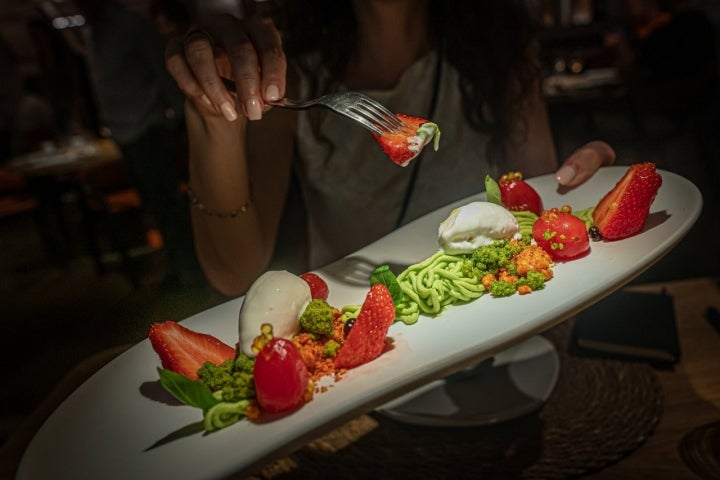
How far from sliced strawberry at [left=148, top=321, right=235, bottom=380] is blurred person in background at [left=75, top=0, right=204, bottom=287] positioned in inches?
28.9

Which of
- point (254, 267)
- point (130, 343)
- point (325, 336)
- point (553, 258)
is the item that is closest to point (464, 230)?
point (553, 258)

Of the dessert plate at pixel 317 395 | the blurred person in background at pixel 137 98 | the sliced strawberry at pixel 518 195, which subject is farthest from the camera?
the blurred person in background at pixel 137 98

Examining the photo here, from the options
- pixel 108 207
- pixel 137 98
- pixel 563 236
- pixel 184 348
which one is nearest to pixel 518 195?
pixel 563 236

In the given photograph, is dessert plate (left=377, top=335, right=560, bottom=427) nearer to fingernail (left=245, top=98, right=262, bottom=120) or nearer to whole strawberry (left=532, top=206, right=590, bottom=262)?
whole strawberry (left=532, top=206, right=590, bottom=262)

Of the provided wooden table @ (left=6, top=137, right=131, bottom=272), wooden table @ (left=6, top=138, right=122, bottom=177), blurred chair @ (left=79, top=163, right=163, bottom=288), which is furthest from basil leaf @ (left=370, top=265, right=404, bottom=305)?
wooden table @ (left=6, top=138, right=122, bottom=177)

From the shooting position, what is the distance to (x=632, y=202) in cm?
104

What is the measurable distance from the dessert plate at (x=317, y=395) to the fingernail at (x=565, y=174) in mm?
179

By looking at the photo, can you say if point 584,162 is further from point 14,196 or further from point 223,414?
point 14,196

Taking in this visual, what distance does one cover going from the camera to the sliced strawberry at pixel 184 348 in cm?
79

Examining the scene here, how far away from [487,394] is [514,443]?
0.13m

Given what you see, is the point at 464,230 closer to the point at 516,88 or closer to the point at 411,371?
the point at 411,371

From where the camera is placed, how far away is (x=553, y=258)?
1.07 metres

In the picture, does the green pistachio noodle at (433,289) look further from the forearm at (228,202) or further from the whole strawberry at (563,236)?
the forearm at (228,202)

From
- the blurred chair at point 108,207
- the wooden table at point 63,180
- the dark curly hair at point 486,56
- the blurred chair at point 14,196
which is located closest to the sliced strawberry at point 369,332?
the dark curly hair at point 486,56
